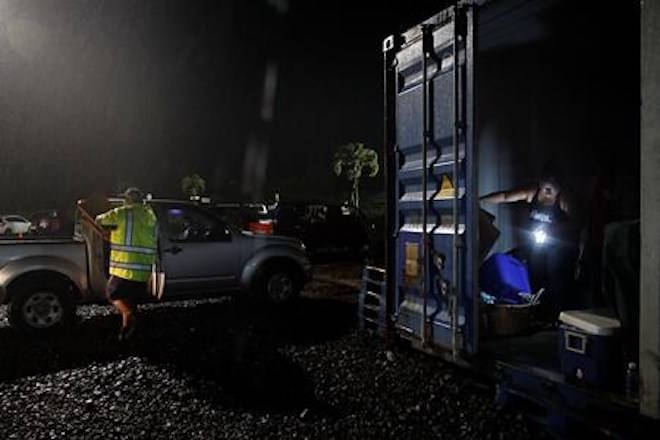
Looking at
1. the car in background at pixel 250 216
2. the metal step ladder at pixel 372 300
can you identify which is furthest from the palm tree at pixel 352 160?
the metal step ladder at pixel 372 300

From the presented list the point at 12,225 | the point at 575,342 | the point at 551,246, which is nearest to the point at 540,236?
the point at 551,246

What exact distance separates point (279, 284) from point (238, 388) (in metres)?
3.96

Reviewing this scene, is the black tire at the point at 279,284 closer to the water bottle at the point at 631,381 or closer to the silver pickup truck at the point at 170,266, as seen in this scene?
the silver pickup truck at the point at 170,266

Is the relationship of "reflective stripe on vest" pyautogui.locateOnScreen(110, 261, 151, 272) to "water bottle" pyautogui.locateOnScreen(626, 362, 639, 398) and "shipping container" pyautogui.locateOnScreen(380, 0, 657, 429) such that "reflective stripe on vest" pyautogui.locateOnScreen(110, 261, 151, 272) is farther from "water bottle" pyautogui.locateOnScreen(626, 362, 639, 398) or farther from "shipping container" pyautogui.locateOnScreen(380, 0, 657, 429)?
"water bottle" pyautogui.locateOnScreen(626, 362, 639, 398)

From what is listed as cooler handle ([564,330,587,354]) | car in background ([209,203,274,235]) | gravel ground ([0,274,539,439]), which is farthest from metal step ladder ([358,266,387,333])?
car in background ([209,203,274,235])

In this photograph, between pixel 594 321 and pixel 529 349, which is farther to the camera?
pixel 529 349

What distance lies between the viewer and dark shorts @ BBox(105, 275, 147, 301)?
6.93 metres

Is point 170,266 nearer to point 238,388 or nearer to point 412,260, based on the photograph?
point 238,388

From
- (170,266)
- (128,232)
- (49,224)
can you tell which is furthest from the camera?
(49,224)

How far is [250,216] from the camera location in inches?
565

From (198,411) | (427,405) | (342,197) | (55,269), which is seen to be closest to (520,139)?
(427,405)

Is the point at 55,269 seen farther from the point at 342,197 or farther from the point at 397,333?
the point at 342,197

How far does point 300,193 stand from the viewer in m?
50.0

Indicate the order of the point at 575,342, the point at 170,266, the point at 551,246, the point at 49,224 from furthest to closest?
the point at 49,224, the point at 170,266, the point at 551,246, the point at 575,342
